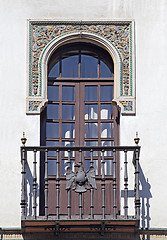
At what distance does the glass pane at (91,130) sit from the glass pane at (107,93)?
1.70ft

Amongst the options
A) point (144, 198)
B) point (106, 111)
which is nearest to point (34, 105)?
point (106, 111)

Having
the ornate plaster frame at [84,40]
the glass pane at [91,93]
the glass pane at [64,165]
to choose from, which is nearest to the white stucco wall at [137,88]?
the ornate plaster frame at [84,40]

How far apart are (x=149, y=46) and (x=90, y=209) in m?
3.07

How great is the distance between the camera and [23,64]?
61.2 ft

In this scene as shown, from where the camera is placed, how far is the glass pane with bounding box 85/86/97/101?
61.7ft

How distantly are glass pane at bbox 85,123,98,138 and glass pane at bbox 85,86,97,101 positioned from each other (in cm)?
47

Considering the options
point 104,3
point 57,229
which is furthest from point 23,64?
Result: point 57,229

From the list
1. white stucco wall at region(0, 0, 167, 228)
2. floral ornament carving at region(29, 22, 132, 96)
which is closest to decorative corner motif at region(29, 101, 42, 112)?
white stucco wall at region(0, 0, 167, 228)

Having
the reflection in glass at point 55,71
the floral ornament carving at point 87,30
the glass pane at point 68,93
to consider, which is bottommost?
the glass pane at point 68,93

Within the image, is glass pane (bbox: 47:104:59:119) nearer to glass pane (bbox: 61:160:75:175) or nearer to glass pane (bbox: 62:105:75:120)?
glass pane (bbox: 62:105:75:120)

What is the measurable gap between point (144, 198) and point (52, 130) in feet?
6.73

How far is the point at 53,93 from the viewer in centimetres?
1883

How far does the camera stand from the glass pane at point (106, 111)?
1877cm

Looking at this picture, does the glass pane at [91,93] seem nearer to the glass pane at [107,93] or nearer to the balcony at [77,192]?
the glass pane at [107,93]
